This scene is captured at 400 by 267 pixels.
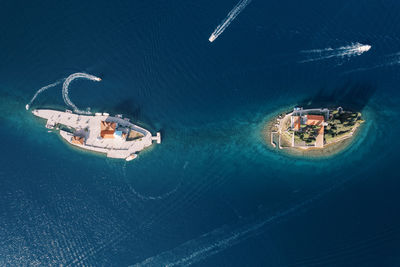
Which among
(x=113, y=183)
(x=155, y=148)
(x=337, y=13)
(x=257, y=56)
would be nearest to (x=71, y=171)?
(x=113, y=183)

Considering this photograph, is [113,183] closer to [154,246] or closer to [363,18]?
[154,246]

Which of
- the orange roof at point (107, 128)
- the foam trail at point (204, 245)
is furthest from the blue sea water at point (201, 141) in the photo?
the orange roof at point (107, 128)

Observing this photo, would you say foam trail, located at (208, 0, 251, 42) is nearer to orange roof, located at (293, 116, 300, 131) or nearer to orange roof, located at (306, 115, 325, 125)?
orange roof, located at (293, 116, 300, 131)

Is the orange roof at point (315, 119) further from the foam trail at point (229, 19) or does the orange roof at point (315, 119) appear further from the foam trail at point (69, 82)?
the foam trail at point (69, 82)

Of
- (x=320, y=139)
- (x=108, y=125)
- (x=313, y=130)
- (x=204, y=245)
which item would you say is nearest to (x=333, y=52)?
(x=313, y=130)

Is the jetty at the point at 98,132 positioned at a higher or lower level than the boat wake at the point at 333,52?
lower

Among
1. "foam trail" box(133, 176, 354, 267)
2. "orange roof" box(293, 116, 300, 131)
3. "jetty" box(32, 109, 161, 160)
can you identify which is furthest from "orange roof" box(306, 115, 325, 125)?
"jetty" box(32, 109, 161, 160)

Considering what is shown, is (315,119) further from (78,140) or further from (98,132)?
(78,140)
